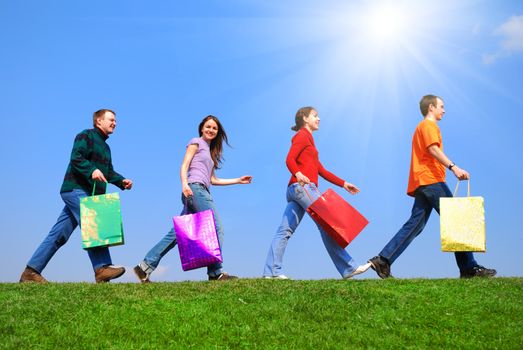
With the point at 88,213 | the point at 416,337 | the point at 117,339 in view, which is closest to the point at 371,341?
the point at 416,337

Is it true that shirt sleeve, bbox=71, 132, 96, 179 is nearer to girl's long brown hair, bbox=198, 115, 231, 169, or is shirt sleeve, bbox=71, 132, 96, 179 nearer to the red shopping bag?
girl's long brown hair, bbox=198, 115, 231, 169

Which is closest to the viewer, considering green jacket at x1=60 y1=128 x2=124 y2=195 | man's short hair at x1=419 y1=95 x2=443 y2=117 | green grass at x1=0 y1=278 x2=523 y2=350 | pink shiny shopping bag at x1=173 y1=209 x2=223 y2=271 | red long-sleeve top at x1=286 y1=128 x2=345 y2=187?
green grass at x1=0 y1=278 x2=523 y2=350

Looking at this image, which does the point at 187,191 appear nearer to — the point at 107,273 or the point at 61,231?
the point at 107,273

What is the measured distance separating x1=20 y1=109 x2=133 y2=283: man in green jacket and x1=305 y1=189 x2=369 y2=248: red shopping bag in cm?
306

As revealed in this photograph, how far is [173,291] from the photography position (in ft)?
27.0

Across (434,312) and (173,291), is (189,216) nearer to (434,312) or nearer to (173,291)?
(173,291)

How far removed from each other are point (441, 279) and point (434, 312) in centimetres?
203

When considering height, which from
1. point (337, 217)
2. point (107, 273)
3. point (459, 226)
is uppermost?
point (337, 217)

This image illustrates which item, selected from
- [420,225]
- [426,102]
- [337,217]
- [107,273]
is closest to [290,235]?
[337,217]

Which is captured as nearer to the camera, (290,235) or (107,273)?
(107,273)

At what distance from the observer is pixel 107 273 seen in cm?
912

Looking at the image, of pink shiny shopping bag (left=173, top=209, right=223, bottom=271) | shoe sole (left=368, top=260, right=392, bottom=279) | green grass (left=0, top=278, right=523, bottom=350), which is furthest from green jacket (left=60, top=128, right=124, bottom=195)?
shoe sole (left=368, top=260, right=392, bottom=279)

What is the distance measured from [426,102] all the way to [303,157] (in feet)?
7.64

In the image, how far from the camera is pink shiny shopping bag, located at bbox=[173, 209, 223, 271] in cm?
887
